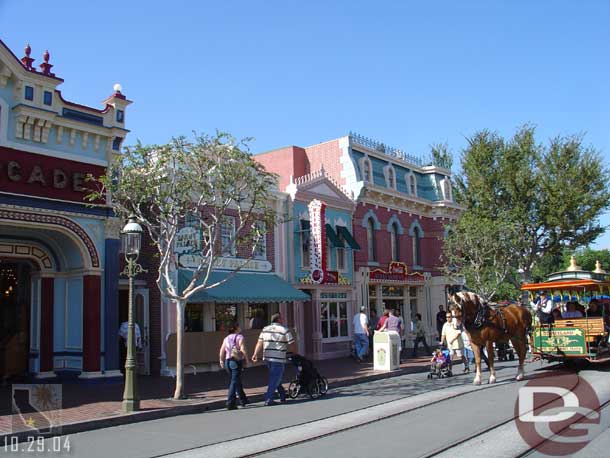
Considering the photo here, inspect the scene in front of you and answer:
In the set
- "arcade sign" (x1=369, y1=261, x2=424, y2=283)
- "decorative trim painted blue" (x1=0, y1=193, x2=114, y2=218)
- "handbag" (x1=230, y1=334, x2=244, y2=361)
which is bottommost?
"handbag" (x1=230, y1=334, x2=244, y2=361)

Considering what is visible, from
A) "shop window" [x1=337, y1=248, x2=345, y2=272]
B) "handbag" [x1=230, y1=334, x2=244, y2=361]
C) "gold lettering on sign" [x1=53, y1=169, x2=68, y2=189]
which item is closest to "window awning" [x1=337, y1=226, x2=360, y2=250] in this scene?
"shop window" [x1=337, y1=248, x2=345, y2=272]

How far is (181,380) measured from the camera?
13.1 m

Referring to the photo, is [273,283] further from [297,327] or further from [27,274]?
[27,274]

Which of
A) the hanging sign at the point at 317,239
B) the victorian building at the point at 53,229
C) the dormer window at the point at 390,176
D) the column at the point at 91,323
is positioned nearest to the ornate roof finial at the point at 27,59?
the victorian building at the point at 53,229

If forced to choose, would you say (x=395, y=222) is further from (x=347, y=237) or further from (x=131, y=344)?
(x=131, y=344)

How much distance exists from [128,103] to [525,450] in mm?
13712

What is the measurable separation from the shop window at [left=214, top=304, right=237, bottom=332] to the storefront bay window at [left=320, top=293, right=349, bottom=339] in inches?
170

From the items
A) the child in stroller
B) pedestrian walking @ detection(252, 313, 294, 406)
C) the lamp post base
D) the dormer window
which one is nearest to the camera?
the lamp post base

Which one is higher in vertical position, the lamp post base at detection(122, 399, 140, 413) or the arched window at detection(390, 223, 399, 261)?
the arched window at detection(390, 223, 399, 261)

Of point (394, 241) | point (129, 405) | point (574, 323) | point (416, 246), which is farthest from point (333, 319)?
point (129, 405)

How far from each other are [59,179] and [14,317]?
15.7 ft

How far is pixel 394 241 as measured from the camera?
1153 inches

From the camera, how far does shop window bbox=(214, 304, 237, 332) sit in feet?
67.3

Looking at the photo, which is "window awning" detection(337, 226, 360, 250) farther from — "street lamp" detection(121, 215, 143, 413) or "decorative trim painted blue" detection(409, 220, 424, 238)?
"street lamp" detection(121, 215, 143, 413)
